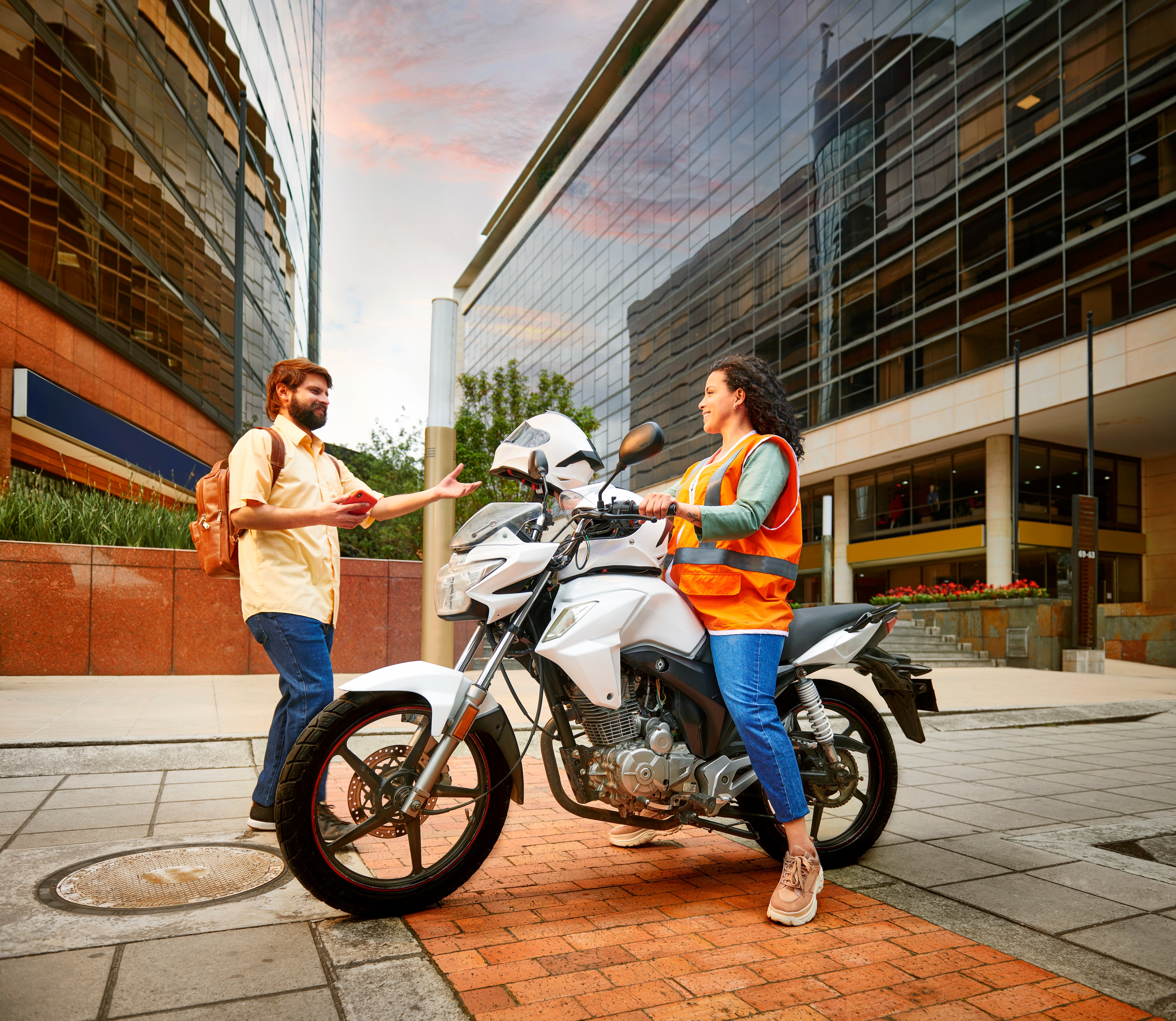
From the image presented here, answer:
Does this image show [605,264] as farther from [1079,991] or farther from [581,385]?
[1079,991]

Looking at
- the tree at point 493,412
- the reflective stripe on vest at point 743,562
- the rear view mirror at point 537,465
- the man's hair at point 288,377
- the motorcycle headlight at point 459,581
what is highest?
the tree at point 493,412

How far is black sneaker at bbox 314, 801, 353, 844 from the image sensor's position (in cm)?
284

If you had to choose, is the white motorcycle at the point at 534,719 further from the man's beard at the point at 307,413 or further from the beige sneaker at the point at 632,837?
the man's beard at the point at 307,413

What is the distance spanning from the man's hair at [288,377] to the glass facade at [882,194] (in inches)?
1028

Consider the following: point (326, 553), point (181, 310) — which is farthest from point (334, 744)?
point (181, 310)

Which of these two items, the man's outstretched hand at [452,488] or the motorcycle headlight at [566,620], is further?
the man's outstretched hand at [452,488]

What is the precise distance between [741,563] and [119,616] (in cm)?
797

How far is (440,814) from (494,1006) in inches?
31.7

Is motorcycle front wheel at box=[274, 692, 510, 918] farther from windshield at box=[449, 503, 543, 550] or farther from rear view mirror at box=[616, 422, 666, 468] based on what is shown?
rear view mirror at box=[616, 422, 666, 468]

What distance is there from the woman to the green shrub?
7.10 meters

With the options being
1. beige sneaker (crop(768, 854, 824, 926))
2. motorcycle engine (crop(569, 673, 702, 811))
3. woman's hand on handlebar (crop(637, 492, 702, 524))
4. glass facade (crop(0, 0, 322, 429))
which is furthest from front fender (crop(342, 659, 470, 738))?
glass facade (crop(0, 0, 322, 429))

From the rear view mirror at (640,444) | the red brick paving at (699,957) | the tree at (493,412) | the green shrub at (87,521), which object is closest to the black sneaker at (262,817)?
the red brick paving at (699,957)

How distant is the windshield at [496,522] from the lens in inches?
123

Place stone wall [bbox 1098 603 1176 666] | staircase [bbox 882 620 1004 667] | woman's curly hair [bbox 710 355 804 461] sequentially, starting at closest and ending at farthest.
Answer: woman's curly hair [bbox 710 355 804 461]
staircase [bbox 882 620 1004 667]
stone wall [bbox 1098 603 1176 666]
